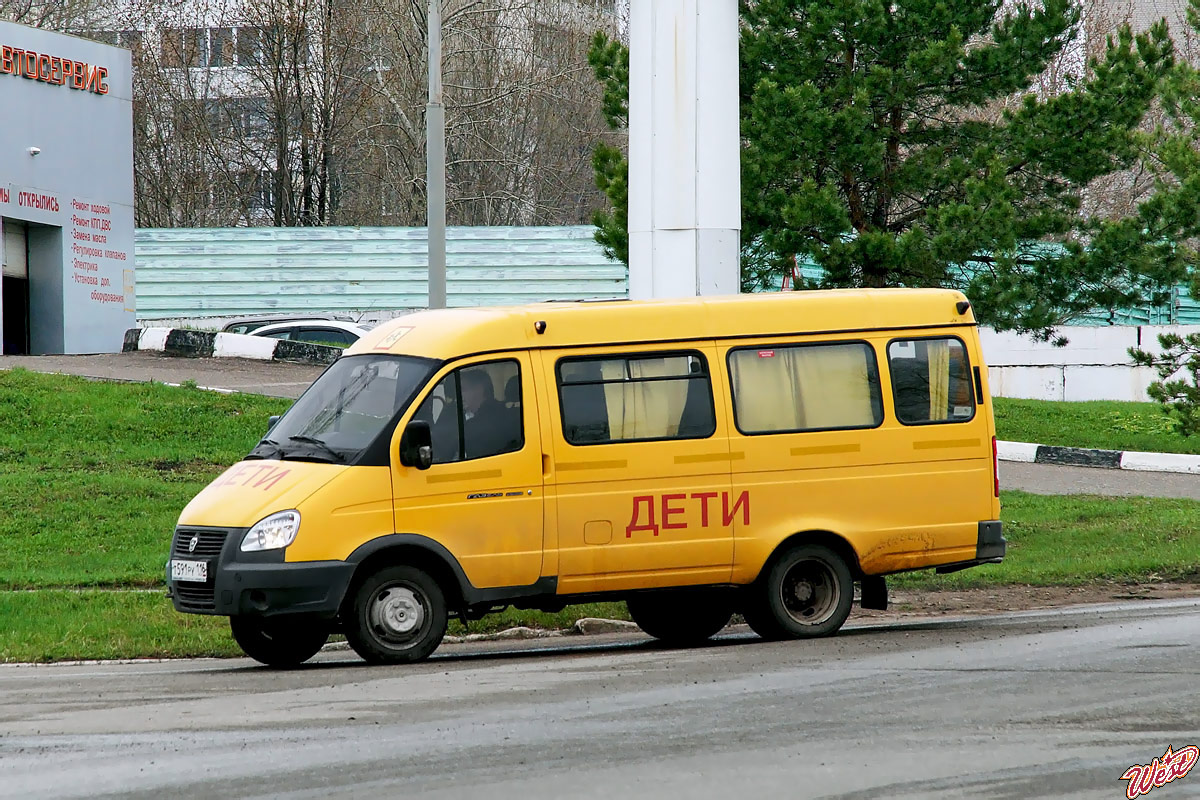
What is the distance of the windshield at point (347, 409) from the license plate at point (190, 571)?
2.80 ft

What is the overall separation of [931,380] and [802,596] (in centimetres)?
176

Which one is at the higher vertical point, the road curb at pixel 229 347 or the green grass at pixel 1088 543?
the road curb at pixel 229 347

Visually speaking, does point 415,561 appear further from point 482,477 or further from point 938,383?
point 938,383

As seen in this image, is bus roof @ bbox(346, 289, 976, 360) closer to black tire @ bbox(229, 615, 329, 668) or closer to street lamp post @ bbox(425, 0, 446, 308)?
black tire @ bbox(229, 615, 329, 668)

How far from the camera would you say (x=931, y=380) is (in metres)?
11.5

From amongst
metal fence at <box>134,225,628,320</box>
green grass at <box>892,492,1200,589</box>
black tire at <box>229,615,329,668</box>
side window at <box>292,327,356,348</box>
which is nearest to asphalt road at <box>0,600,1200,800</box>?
black tire at <box>229,615,329,668</box>

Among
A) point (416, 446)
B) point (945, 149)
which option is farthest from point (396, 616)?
point (945, 149)

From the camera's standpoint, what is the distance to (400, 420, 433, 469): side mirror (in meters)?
10.1

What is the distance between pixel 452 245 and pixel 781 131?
16.1m

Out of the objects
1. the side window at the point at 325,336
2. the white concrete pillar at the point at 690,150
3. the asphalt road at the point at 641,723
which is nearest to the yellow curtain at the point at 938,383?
the asphalt road at the point at 641,723

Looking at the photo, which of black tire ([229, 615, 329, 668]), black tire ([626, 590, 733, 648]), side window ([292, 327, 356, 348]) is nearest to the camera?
black tire ([229, 615, 329, 668])

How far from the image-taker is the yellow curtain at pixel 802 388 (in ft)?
36.4

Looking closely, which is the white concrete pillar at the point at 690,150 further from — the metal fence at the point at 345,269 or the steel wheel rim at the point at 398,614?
the metal fence at the point at 345,269

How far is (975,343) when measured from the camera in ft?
38.3
